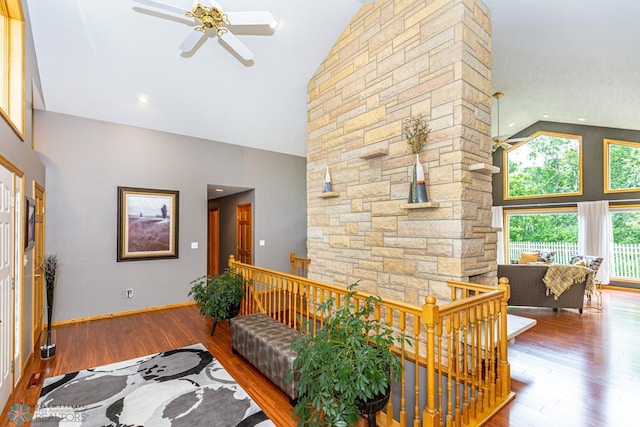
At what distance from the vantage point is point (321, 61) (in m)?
4.48

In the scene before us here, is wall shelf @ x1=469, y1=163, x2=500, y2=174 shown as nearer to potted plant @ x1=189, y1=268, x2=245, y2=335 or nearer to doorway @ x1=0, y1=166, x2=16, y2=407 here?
potted plant @ x1=189, y1=268, x2=245, y2=335

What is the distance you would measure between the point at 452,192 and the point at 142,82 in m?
4.30

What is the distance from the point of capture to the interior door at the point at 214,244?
811 centimetres

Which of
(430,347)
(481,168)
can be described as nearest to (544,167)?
(481,168)

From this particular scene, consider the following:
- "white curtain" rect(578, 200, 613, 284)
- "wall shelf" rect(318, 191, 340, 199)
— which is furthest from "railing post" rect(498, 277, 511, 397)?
"white curtain" rect(578, 200, 613, 284)

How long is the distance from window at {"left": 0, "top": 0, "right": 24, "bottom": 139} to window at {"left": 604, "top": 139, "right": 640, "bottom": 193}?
34.1 feet

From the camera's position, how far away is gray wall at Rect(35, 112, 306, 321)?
4336 millimetres

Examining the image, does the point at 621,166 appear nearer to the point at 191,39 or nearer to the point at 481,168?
the point at 481,168

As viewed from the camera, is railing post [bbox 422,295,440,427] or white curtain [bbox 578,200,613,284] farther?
white curtain [bbox 578,200,613,284]

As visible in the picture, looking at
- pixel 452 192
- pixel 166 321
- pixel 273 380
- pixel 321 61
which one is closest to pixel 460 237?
pixel 452 192

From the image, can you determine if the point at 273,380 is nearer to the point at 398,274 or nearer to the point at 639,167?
the point at 398,274

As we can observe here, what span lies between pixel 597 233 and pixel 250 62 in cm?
846

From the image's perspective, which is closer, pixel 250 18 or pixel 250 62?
pixel 250 18

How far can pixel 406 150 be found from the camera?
126 inches
